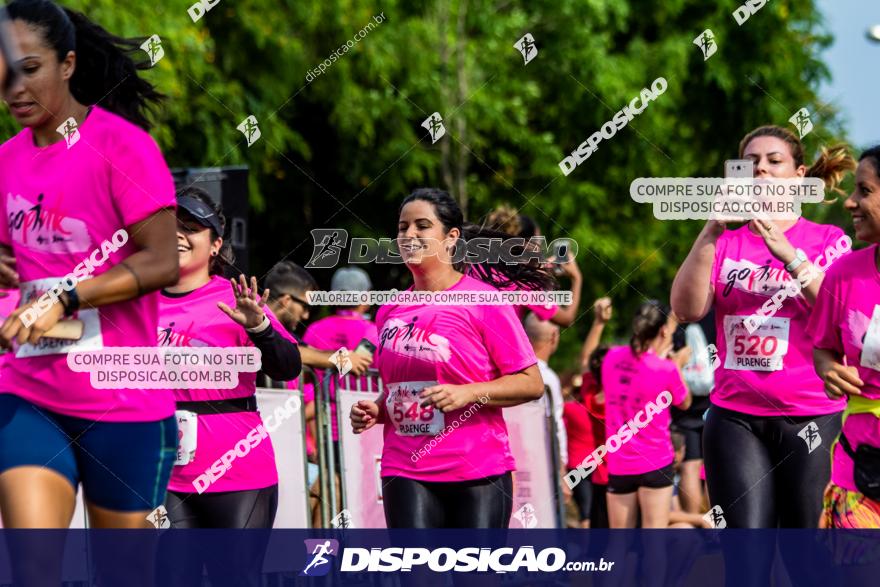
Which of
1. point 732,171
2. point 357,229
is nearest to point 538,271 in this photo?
point 732,171

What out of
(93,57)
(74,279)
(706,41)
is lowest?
(74,279)

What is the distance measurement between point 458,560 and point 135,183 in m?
2.20

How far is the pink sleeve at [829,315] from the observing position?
4.85 m

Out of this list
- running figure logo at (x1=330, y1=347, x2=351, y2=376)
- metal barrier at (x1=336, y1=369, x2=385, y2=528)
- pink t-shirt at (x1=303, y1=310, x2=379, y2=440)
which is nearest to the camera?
running figure logo at (x1=330, y1=347, x2=351, y2=376)

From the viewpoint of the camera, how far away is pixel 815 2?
21422 millimetres

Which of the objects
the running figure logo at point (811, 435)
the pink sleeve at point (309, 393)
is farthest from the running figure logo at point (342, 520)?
the running figure logo at point (811, 435)

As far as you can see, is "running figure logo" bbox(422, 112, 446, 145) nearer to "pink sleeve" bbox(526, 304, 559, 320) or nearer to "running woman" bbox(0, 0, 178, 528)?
"pink sleeve" bbox(526, 304, 559, 320)

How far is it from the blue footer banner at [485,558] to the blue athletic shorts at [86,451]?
Answer: 3.08 ft

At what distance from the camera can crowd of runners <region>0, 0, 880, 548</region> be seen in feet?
12.6

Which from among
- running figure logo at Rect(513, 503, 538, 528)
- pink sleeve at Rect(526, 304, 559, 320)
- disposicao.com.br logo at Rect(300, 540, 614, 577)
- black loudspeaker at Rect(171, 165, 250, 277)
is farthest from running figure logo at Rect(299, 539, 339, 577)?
pink sleeve at Rect(526, 304, 559, 320)

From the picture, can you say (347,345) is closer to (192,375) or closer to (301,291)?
(301,291)

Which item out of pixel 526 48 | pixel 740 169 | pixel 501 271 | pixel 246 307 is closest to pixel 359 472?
pixel 501 271

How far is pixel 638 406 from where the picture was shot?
8.86m

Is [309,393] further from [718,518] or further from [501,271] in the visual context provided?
[718,518]
